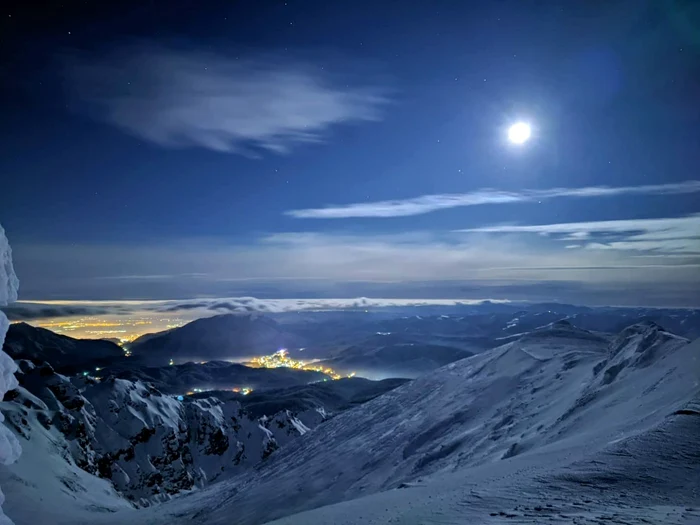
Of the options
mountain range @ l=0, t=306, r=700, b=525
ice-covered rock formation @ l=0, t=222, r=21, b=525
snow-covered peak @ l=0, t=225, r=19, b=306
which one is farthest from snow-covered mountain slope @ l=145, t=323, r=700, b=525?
snow-covered peak @ l=0, t=225, r=19, b=306

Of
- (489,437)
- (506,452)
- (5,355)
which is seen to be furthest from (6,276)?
(489,437)

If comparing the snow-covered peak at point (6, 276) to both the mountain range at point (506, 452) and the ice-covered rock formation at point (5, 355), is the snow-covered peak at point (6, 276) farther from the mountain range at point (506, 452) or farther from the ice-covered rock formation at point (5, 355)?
the mountain range at point (506, 452)

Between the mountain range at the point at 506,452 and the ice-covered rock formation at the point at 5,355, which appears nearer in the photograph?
the mountain range at the point at 506,452

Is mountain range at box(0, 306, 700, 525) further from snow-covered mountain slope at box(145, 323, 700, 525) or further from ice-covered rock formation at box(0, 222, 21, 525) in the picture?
ice-covered rock formation at box(0, 222, 21, 525)

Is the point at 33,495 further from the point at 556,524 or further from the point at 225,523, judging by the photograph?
the point at 556,524

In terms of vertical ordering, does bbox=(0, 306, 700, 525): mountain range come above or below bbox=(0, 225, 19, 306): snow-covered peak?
below

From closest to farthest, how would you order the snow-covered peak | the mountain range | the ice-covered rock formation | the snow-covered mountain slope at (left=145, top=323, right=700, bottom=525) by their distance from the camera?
the mountain range
the ice-covered rock formation
the snow-covered mountain slope at (left=145, top=323, right=700, bottom=525)
the snow-covered peak

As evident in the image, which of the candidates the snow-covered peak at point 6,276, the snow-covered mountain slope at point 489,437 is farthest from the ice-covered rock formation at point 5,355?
the snow-covered mountain slope at point 489,437
